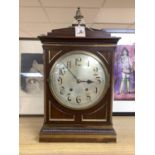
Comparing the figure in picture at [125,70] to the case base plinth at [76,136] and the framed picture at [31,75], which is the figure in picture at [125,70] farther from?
the case base plinth at [76,136]

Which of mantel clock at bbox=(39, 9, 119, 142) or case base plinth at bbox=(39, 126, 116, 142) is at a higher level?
mantel clock at bbox=(39, 9, 119, 142)

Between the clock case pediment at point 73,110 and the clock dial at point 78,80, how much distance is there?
2cm

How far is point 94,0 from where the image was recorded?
57.5 inches

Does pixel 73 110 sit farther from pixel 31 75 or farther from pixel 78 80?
pixel 31 75

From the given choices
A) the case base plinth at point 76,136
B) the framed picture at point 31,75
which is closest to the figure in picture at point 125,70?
the framed picture at point 31,75

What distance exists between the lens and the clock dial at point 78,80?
999 millimetres

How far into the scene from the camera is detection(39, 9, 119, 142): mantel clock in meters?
1.00

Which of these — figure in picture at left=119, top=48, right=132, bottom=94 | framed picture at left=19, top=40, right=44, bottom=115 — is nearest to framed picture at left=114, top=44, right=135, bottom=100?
figure in picture at left=119, top=48, right=132, bottom=94

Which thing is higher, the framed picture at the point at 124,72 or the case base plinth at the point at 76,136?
the framed picture at the point at 124,72

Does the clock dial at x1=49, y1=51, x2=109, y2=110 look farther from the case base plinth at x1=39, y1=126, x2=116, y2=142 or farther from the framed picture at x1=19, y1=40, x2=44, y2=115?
the framed picture at x1=19, y1=40, x2=44, y2=115

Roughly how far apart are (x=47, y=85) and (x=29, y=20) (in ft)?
3.15

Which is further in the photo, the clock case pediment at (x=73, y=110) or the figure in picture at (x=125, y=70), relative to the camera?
the figure in picture at (x=125, y=70)

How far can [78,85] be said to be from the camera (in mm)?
1004
